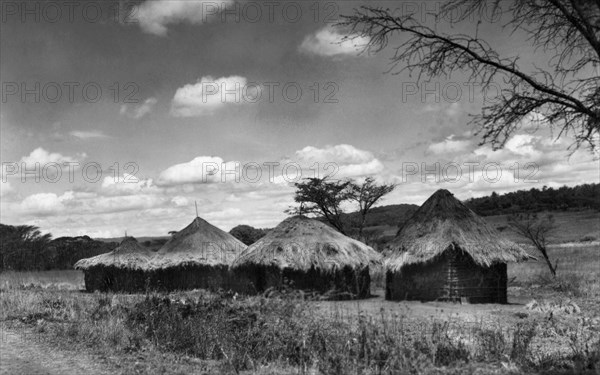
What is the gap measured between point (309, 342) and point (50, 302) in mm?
7817

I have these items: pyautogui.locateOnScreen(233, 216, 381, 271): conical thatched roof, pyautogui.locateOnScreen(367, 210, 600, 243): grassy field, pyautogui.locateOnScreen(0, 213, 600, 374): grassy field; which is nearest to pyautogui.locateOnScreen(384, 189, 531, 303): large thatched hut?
pyautogui.locateOnScreen(233, 216, 381, 271): conical thatched roof

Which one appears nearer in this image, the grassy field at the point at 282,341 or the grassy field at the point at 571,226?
the grassy field at the point at 282,341

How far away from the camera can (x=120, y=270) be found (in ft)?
83.8

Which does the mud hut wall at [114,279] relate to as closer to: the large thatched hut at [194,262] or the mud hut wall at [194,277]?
the large thatched hut at [194,262]

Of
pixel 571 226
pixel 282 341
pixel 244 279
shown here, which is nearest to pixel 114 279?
pixel 244 279

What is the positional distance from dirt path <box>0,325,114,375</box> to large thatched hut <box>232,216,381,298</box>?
10338mm

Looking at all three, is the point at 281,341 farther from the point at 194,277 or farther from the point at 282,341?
the point at 194,277

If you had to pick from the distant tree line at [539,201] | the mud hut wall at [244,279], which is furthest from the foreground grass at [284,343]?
the distant tree line at [539,201]

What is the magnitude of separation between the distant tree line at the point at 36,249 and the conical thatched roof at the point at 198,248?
14.2 metres

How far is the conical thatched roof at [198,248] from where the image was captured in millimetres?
23984

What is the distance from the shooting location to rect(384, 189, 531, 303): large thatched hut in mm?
16797

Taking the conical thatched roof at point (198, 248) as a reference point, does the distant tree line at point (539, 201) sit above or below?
above

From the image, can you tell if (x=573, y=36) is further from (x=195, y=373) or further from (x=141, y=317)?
(x=141, y=317)

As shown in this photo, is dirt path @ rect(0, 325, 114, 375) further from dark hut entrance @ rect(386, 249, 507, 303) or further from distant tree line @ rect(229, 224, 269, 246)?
distant tree line @ rect(229, 224, 269, 246)
